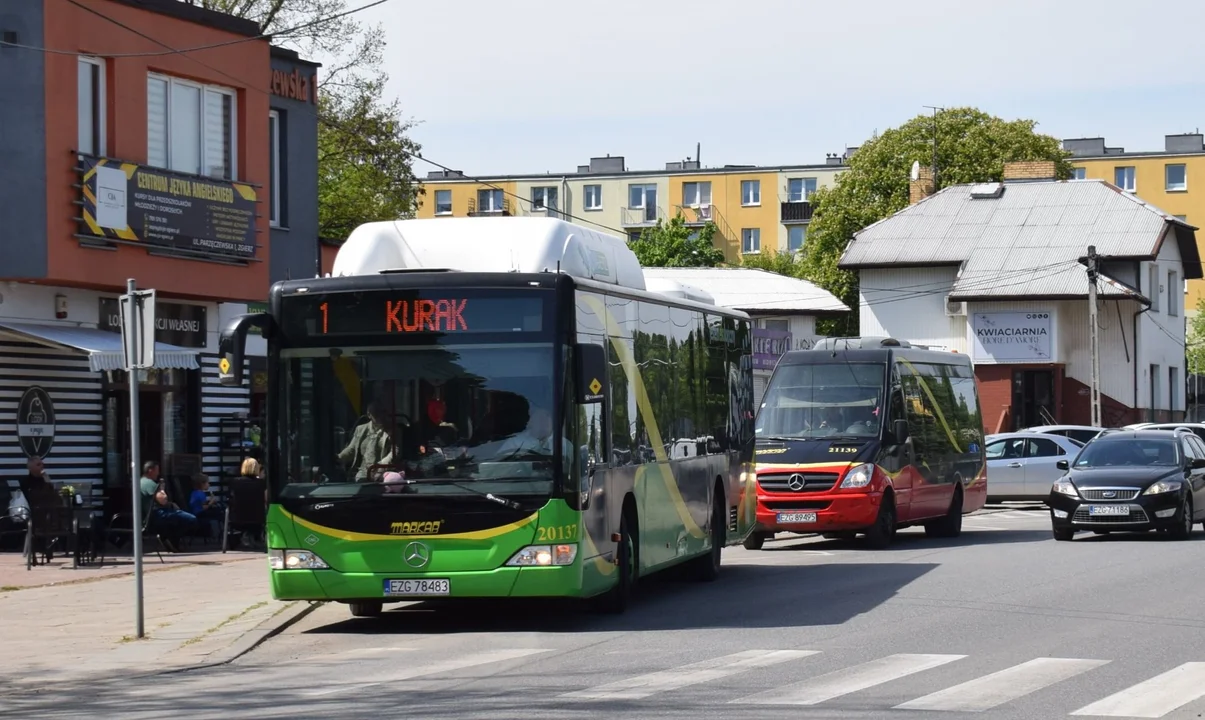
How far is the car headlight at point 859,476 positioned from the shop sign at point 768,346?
38.5 m

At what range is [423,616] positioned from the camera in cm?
1616

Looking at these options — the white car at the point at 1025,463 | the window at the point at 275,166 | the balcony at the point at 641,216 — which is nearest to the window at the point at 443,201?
the balcony at the point at 641,216

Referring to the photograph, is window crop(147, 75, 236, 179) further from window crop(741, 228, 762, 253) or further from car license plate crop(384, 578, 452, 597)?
window crop(741, 228, 762, 253)

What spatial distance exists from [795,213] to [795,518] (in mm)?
85645

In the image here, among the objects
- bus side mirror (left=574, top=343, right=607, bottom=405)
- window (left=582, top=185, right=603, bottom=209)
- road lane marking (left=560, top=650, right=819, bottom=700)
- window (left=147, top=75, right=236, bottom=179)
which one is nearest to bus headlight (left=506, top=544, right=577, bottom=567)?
bus side mirror (left=574, top=343, right=607, bottom=405)

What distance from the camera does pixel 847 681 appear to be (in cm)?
1128

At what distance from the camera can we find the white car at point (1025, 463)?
118 ft

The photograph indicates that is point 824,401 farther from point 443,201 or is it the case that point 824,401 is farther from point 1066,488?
point 443,201

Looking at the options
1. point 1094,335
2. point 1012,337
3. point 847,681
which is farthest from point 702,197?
point 847,681

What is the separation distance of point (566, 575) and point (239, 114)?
16.4m

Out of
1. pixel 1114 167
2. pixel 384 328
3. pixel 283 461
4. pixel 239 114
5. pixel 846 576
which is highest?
pixel 1114 167

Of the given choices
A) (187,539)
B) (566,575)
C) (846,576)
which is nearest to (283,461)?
(566,575)

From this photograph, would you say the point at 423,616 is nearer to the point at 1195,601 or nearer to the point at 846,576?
the point at 846,576

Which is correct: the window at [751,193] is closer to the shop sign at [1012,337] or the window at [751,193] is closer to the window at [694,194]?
the window at [694,194]
